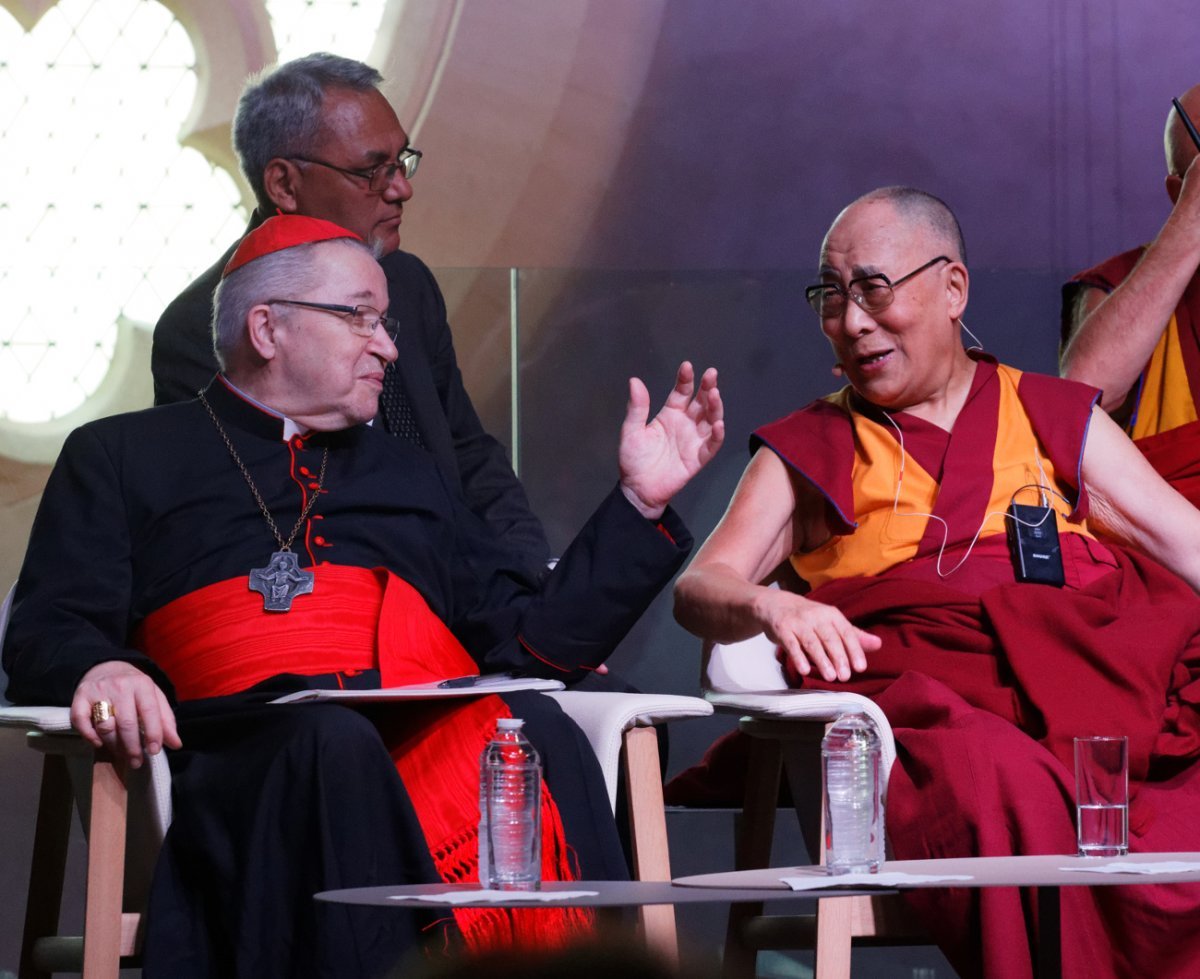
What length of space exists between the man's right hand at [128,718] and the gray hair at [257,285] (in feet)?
2.25

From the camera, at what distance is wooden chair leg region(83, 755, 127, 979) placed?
2236 mm

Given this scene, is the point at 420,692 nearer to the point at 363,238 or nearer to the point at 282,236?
the point at 282,236

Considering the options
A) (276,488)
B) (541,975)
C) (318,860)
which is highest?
(276,488)

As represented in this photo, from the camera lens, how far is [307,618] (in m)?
2.55

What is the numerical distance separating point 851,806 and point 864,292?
130 cm

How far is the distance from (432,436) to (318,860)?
1.13m

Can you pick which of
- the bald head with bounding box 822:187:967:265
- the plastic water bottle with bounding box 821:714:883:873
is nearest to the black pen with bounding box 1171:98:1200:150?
the bald head with bounding box 822:187:967:265

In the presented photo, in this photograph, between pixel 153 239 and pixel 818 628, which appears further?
pixel 153 239

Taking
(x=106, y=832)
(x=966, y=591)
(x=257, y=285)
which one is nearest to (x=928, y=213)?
(x=966, y=591)

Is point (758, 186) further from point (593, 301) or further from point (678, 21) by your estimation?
point (593, 301)

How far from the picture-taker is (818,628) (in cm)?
244

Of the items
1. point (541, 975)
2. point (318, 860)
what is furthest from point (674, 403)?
point (541, 975)

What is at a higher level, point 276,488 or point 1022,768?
point 276,488

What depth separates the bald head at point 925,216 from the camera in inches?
116
